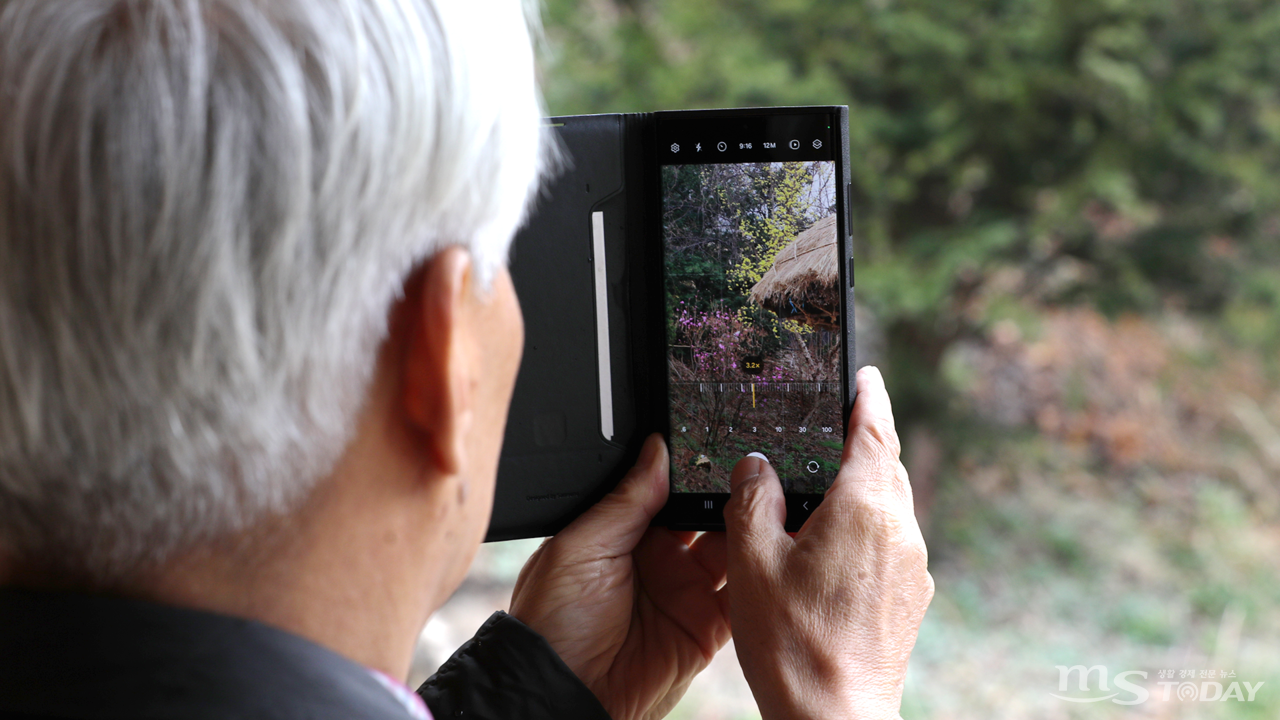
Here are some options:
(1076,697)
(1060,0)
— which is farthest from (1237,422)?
(1060,0)

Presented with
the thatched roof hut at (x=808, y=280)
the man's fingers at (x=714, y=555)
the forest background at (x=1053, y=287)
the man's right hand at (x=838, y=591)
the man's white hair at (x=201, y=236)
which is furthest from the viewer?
the forest background at (x=1053, y=287)

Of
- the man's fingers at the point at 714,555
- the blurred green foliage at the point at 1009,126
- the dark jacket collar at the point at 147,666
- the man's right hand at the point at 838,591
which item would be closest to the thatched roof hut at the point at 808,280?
the man's right hand at the point at 838,591

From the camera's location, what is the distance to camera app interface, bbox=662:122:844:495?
0.91 m

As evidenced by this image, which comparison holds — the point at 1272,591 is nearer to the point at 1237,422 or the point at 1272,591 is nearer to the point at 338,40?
the point at 1237,422

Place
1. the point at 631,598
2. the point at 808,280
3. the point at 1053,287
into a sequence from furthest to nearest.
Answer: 1. the point at 1053,287
2. the point at 631,598
3. the point at 808,280

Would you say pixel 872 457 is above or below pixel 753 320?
below

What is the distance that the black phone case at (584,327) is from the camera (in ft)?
3.09

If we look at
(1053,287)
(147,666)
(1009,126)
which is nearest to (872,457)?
(147,666)

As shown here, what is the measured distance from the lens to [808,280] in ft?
2.97

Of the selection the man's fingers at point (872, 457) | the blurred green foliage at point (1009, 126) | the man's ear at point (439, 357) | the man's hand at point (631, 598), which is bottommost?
the man's hand at point (631, 598)

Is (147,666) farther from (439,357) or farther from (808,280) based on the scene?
(808,280)

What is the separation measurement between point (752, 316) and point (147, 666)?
629 millimetres

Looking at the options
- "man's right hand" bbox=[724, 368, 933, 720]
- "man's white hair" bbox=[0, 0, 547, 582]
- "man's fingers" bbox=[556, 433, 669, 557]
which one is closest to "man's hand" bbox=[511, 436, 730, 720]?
"man's fingers" bbox=[556, 433, 669, 557]

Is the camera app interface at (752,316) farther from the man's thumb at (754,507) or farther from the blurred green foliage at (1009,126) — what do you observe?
the blurred green foliage at (1009,126)
